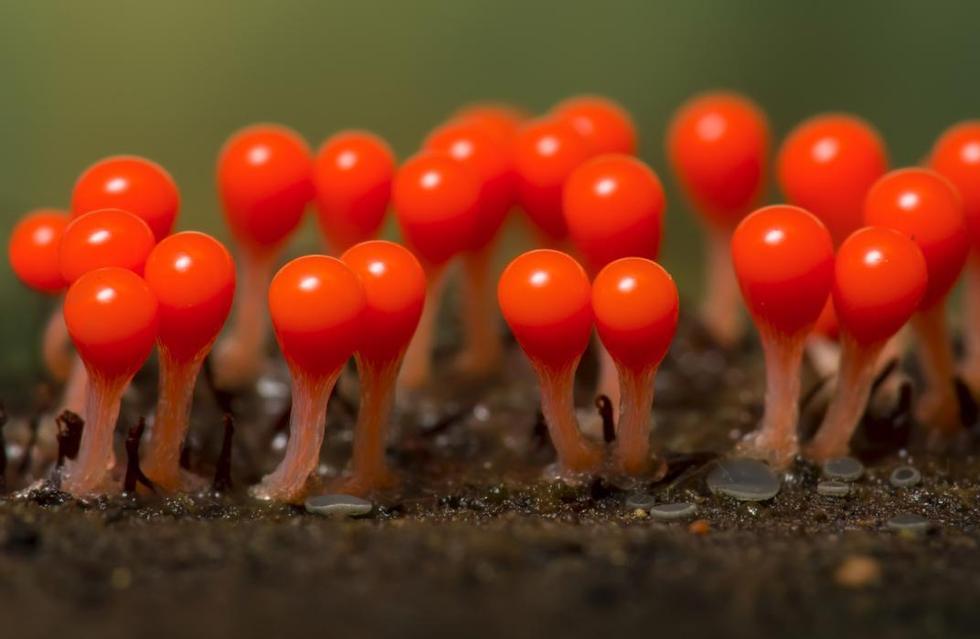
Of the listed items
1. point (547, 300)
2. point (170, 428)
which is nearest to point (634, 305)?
point (547, 300)

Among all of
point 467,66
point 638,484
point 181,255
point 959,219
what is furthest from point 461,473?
point 467,66

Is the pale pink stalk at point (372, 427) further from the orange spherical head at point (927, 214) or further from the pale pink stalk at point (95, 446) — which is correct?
the orange spherical head at point (927, 214)

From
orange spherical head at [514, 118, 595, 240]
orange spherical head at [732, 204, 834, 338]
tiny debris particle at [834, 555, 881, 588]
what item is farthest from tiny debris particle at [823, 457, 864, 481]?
orange spherical head at [514, 118, 595, 240]

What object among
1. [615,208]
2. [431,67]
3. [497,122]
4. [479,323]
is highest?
[431,67]

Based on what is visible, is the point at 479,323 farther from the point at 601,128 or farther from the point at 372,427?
the point at 372,427

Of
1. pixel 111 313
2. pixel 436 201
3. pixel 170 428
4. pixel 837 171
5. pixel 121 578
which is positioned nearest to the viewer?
pixel 121 578

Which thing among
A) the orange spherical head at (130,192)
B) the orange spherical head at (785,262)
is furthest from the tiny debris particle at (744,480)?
the orange spherical head at (130,192)
